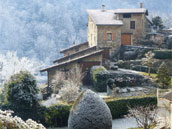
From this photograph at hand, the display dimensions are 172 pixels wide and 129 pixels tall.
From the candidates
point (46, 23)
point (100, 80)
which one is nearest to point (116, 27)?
point (100, 80)

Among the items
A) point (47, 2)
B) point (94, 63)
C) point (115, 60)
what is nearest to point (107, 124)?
point (94, 63)

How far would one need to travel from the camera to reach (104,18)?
40469 mm

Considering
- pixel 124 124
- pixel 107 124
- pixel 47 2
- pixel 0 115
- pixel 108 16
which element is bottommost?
pixel 124 124

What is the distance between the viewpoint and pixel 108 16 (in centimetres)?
4112

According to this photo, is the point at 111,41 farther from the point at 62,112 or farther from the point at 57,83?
the point at 62,112

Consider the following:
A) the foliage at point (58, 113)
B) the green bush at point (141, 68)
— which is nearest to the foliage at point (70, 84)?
the foliage at point (58, 113)

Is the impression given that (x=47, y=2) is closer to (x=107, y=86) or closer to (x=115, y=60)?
(x=115, y=60)

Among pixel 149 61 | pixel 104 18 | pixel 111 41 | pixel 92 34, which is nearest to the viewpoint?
pixel 149 61

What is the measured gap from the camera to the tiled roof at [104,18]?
1544 inches

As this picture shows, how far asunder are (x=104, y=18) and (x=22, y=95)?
24.9 m

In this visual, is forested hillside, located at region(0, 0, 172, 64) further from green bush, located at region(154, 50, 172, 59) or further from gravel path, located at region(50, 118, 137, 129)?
gravel path, located at region(50, 118, 137, 129)

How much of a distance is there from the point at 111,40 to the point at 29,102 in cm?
2328

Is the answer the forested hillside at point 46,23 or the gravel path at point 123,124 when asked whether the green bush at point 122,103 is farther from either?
the forested hillside at point 46,23

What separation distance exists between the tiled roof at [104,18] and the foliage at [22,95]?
22156 mm
